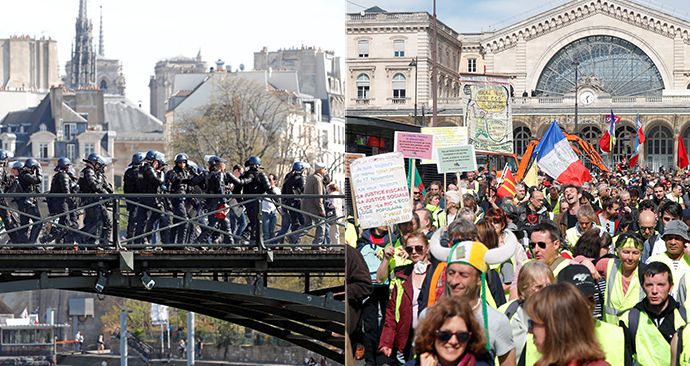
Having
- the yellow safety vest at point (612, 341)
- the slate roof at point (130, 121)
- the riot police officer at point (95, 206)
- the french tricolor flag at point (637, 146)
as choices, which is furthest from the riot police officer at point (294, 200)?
the slate roof at point (130, 121)

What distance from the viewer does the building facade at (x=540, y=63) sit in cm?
697

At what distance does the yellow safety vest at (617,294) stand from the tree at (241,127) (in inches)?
1753

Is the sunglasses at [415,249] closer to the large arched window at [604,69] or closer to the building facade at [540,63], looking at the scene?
the building facade at [540,63]

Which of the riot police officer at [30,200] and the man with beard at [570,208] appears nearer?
the man with beard at [570,208]

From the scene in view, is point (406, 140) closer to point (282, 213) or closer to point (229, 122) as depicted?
point (282, 213)

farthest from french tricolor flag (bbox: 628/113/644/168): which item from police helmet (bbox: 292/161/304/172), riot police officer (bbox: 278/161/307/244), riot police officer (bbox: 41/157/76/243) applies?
riot police officer (bbox: 41/157/76/243)

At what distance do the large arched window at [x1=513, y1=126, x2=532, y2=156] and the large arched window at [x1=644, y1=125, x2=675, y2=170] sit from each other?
77cm

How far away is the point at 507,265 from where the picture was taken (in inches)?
303

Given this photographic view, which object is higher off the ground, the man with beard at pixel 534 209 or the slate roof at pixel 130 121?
the slate roof at pixel 130 121

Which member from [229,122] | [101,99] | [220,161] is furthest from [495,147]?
[101,99]

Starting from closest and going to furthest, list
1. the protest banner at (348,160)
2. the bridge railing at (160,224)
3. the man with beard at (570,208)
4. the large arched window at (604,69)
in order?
the protest banner at (348,160) → the large arched window at (604,69) → the man with beard at (570,208) → the bridge railing at (160,224)

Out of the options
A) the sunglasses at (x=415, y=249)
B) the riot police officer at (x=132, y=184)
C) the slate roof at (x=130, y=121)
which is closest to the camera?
the sunglasses at (x=415, y=249)

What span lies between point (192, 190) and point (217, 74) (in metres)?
65.4

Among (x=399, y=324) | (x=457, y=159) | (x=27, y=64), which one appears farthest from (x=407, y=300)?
(x=27, y=64)
